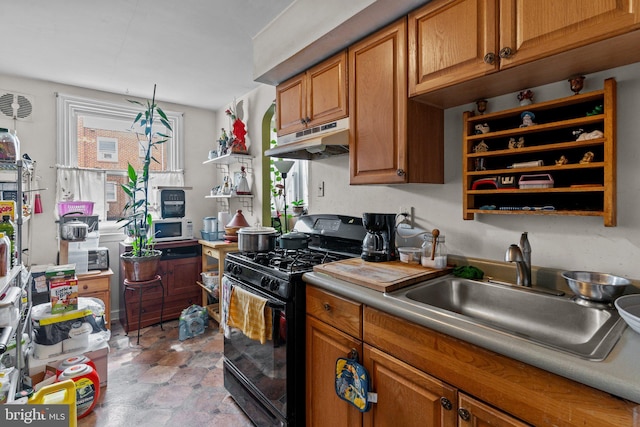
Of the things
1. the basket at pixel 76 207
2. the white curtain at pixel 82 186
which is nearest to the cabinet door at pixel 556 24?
the basket at pixel 76 207

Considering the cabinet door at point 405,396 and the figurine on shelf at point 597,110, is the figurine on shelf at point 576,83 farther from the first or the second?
the cabinet door at point 405,396

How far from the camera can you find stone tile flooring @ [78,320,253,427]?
75.5 inches

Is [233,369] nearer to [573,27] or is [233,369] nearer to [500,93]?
[500,93]

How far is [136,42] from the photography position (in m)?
2.38

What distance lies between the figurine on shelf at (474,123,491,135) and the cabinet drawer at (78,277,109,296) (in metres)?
3.28

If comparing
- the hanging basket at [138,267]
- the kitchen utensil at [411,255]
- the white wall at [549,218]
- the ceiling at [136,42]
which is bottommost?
the hanging basket at [138,267]

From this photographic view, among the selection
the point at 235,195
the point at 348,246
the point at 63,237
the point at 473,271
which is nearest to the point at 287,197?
the point at 235,195

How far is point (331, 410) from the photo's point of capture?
1448 millimetres

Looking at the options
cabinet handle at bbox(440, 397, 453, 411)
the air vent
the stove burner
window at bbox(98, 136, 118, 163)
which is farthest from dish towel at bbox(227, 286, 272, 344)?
the air vent

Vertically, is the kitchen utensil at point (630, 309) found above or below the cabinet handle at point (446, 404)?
above

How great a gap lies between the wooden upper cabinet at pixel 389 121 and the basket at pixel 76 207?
9.60ft

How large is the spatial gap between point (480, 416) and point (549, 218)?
2.94 ft

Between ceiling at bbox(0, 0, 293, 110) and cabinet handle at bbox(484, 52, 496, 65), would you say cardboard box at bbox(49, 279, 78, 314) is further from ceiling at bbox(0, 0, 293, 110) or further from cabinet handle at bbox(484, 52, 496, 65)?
cabinet handle at bbox(484, 52, 496, 65)

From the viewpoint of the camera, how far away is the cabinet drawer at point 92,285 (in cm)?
288
